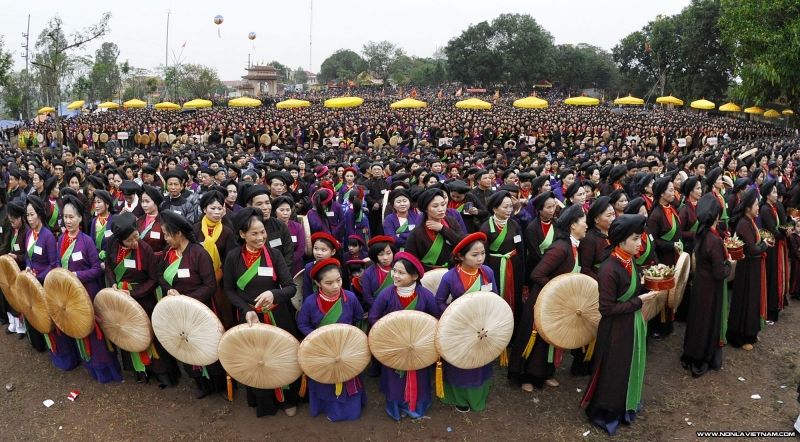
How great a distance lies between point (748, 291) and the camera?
18.8ft

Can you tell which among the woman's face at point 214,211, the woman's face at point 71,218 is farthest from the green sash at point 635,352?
the woman's face at point 71,218

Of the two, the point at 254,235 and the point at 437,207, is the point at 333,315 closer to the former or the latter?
the point at 254,235

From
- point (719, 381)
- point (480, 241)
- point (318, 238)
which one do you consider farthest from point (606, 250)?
point (318, 238)

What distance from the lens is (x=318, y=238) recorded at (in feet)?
15.3

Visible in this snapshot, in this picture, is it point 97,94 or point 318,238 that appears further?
point 97,94

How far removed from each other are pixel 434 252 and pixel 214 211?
2.28m

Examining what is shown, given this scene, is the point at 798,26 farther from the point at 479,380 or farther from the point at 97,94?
the point at 97,94

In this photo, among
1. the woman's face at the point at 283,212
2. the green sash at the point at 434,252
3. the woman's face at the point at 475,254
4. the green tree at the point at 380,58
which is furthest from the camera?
the green tree at the point at 380,58

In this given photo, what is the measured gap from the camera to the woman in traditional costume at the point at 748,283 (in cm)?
555

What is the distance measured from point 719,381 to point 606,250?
2038 millimetres

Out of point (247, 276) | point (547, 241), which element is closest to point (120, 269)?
point (247, 276)

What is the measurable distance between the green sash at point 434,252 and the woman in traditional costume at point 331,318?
3.45 ft

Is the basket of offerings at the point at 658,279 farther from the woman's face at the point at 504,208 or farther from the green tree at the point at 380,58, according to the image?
the green tree at the point at 380,58

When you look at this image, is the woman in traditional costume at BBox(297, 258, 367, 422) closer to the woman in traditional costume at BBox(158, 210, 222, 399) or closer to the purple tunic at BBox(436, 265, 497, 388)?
the purple tunic at BBox(436, 265, 497, 388)
